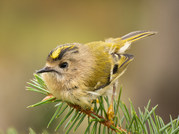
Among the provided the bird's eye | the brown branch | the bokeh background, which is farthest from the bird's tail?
the brown branch

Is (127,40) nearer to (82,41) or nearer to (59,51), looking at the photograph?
(59,51)

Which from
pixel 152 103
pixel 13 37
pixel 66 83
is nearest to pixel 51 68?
pixel 66 83

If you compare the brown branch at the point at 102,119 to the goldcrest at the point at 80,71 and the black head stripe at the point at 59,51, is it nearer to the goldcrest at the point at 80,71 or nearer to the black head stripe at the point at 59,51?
the goldcrest at the point at 80,71

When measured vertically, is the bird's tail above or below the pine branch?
above

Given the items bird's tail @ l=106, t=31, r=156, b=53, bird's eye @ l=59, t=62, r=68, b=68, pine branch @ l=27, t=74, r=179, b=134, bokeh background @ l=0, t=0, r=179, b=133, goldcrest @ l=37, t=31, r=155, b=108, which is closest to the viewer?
pine branch @ l=27, t=74, r=179, b=134

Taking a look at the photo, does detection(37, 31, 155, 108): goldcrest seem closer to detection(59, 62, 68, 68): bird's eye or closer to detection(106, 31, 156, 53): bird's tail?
detection(59, 62, 68, 68): bird's eye

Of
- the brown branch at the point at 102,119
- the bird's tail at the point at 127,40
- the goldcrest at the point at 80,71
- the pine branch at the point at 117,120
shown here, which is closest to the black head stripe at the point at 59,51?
the goldcrest at the point at 80,71

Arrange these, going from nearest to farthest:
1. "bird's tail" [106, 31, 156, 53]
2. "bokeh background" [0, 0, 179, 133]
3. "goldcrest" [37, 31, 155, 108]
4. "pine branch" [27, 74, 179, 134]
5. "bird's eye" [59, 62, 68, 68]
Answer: "pine branch" [27, 74, 179, 134], "goldcrest" [37, 31, 155, 108], "bird's eye" [59, 62, 68, 68], "bird's tail" [106, 31, 156, 53], "bokeh background" [0, 0, 179, 133]
